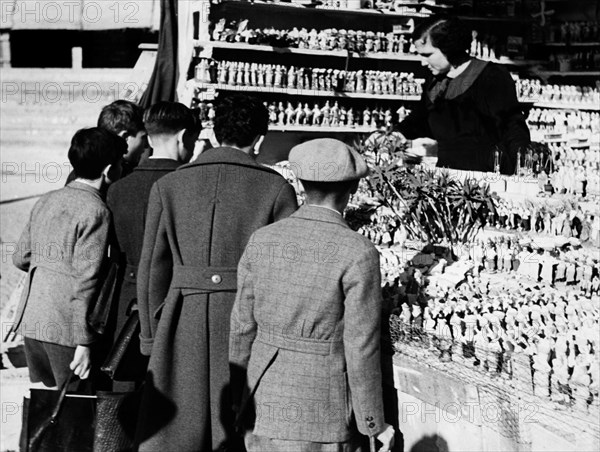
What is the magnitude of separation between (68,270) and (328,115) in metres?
5.88

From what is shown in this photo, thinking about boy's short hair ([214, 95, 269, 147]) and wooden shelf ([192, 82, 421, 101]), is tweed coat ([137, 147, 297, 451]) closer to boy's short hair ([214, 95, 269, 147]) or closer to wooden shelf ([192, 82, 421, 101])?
boy's short hair ([214, 95, 269, 147])

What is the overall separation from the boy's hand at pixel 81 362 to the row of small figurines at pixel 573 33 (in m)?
8.75

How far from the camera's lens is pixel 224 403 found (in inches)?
123

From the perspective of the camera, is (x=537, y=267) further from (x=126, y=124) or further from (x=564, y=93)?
(x=564, y=93)

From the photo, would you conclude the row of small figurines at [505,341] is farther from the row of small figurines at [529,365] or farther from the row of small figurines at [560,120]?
the row of small figurines at [560,120]

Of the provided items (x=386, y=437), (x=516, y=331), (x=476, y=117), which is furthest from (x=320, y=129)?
(x=386, y=437)

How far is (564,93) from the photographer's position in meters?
10.4

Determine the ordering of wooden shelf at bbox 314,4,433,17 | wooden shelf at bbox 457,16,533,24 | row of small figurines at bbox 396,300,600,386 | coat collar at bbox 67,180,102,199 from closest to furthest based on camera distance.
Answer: row of small figurines at bbox 396,300,600,386 < coat collar at bbox 67,180,102,199 < wooden shelf at bbox 314,4,433,17 < wooden shelf at bbox 457,16,533,24

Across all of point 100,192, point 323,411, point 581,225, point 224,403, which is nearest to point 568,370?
point 323,411

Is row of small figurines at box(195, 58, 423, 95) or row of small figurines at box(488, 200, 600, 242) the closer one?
row of small figurines at box(488, 200, 600, 242)

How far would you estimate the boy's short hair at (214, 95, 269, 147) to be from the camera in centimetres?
311

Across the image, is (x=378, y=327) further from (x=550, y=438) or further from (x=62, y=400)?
(x=62, y=400)

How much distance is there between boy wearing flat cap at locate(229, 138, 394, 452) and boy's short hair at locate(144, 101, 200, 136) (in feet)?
3.24

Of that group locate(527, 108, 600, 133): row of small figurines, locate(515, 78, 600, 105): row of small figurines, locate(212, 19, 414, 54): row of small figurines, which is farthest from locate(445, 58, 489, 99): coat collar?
locate(515, 78, 600, 105): row of small figurines
